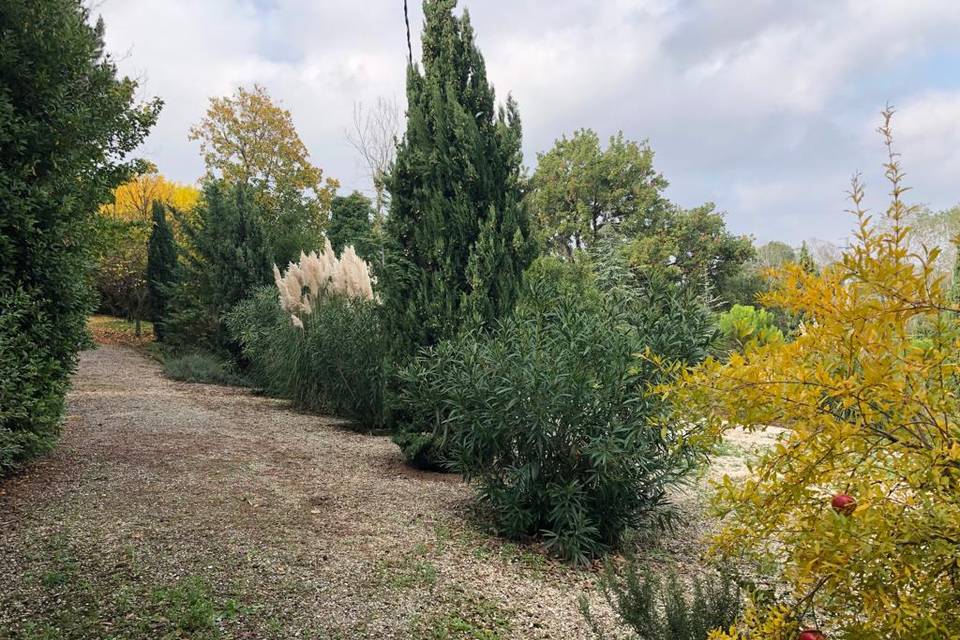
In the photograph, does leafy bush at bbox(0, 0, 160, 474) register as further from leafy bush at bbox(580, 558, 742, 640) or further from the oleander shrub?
leafy bush at bbox(580, 558, 742, 640)

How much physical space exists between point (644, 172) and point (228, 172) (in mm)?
17099

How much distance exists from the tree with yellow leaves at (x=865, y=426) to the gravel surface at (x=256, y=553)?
1.44m

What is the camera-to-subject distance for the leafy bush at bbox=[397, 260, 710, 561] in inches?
125

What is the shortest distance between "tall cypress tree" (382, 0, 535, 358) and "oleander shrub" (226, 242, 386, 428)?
128 centimetres

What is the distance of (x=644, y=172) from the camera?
1040 inches

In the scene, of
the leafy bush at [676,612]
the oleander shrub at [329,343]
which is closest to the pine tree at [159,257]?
the oleander shrub at [329,343]

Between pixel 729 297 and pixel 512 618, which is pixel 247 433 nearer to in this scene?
pixel 512 618

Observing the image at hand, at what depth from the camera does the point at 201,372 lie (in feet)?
34.4

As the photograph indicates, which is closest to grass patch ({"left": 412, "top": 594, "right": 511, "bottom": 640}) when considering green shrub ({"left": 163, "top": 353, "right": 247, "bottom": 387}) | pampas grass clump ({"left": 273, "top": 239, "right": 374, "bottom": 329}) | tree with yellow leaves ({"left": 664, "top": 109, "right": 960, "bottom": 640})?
tree with yellow leaves ({"left": 664, "top": 109, "right": 960, "bottom": 640})

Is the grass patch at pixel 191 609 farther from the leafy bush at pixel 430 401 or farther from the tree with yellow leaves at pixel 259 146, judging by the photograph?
the tree with yellow leaves at pixel 259 146

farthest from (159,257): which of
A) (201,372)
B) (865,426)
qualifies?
(865,426)

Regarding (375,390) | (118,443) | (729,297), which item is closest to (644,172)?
(729,297)

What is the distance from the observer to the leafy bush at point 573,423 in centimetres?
317

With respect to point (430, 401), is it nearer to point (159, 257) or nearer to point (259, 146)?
point (159, 257)
